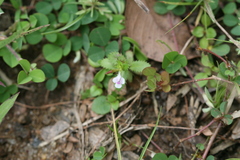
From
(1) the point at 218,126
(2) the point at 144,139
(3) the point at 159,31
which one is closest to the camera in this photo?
(1) the point at 218,126

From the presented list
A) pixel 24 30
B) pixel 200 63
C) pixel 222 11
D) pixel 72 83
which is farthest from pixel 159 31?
pixel 24 30

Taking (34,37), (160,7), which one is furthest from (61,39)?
(160,7)

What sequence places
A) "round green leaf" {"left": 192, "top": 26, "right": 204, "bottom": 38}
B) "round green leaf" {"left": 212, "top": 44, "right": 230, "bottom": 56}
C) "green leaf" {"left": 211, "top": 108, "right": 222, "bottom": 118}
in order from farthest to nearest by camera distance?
"round green leaf" {"left": 192, "top": 26, "right": 204, "bottom": 38} → "round green leaf" {"left": 212, "top": 44, "right": 230, "bottom": 56} → "green leaf" {"left": 211, "top": 108, "right": 222, "bottom": 118}

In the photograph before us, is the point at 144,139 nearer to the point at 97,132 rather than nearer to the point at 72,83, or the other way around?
the point at 97,132

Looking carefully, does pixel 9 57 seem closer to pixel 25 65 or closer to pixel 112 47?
pixel 25 65

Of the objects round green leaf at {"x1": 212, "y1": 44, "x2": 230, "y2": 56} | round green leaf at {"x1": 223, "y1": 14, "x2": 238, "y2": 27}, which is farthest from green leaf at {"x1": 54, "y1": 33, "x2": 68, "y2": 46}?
round green leaf at {"x1": 223, "y1": 14, "x2": 238, "y2": 27}

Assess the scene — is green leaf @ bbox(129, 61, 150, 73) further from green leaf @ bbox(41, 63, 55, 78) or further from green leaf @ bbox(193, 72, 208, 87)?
green leaf @ bbox(41, 63, 55, 78)
